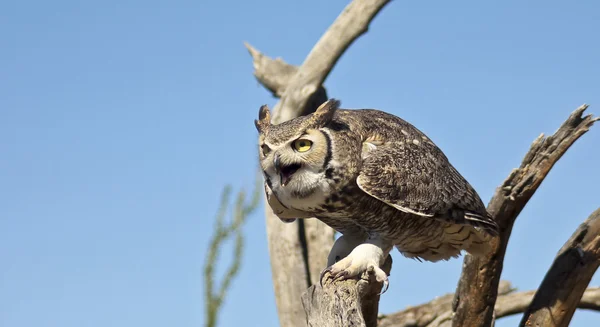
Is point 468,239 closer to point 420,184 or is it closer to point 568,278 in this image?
point 420,184

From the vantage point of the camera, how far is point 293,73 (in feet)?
22.5

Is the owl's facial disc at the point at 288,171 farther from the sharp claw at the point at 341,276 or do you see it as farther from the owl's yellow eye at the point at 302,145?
the sharp claw at the point at 341,276

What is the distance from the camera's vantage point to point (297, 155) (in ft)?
11.5

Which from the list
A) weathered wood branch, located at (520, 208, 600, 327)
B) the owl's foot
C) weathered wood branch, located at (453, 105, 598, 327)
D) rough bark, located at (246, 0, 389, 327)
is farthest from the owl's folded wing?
rough bark, located at (246, 0, 389, 327)

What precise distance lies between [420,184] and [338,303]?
82 cm

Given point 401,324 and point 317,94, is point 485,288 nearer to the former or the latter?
point 401,324

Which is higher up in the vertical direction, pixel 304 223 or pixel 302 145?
pixel 304 223

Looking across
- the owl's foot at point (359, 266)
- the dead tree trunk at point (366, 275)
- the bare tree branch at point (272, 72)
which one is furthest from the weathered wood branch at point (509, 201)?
the bare tree branch at point (272, 72)

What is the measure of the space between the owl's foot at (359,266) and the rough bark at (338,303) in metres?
0.02

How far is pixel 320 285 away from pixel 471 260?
160 cm

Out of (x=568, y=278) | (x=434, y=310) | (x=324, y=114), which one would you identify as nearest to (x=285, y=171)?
(x=324, y=114)

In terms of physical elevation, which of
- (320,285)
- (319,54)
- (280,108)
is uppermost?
(319,54)

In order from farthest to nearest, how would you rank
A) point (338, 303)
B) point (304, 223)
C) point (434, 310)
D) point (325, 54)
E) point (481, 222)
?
1. point (325, 54)
2. point (304, 223)
3. point (434, 310)
4. point (481, 222)
5. point (338, 303)

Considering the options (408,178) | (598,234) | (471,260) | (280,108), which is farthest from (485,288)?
(280,108)
